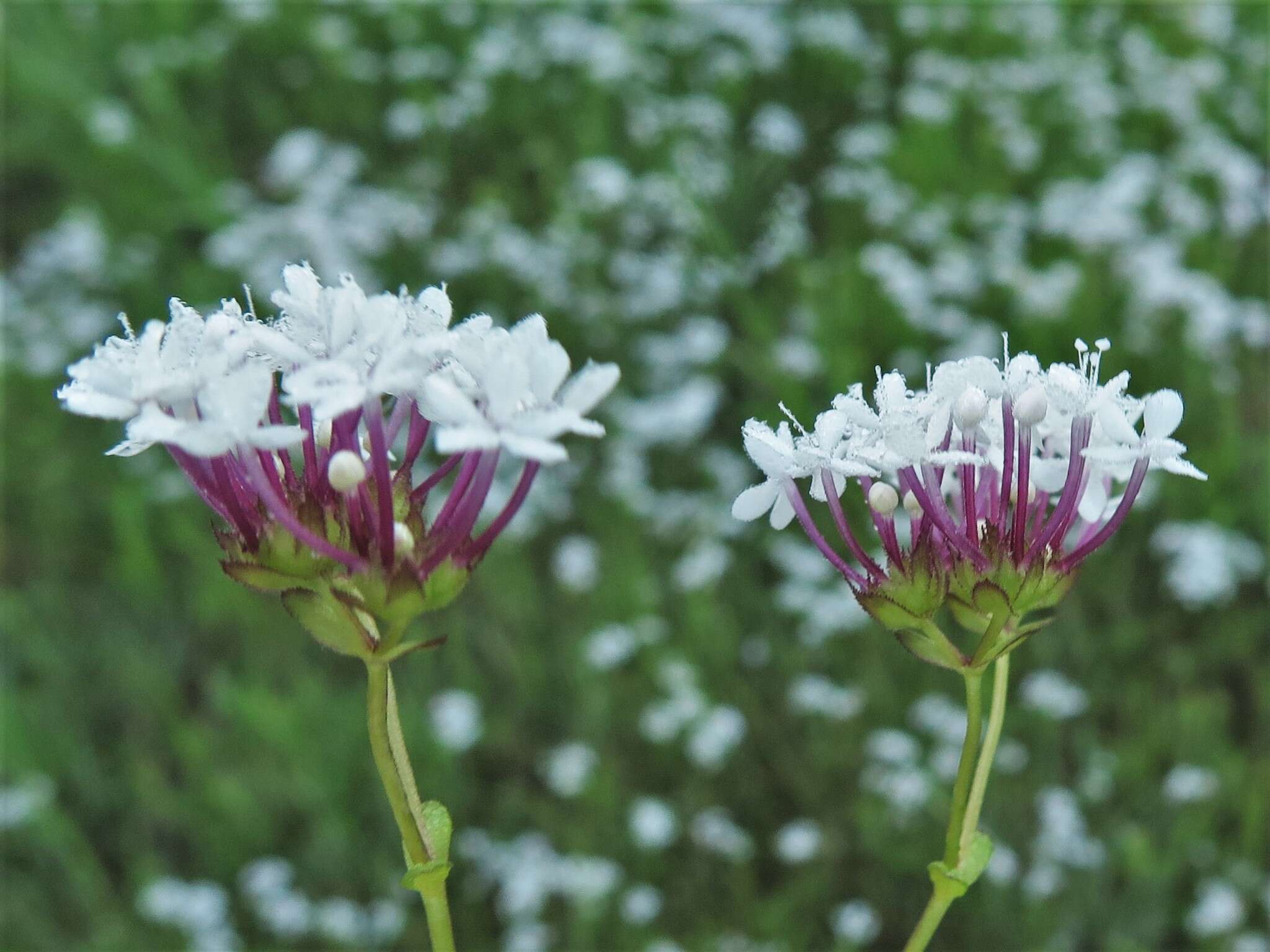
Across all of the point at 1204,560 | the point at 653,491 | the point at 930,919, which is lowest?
the point at 930,919

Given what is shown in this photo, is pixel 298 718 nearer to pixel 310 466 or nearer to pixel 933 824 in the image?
pixel 933 824

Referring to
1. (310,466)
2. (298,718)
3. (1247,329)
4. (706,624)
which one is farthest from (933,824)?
(310,466)

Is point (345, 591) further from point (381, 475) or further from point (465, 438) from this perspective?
point (465, 438)

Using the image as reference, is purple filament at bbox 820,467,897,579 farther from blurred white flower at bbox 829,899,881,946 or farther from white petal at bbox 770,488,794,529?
blurred white flower at bbox 829,899,881,946

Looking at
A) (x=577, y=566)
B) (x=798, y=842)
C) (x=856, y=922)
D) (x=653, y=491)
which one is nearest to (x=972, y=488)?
(x=856, y=922)

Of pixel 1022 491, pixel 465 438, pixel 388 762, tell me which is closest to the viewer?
pixel 465 438

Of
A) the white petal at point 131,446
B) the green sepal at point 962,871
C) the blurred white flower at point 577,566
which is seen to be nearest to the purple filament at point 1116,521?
the green sepal at point 962,871

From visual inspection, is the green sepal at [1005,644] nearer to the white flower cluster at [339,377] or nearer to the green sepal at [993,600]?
the green sepal at [993,600]
